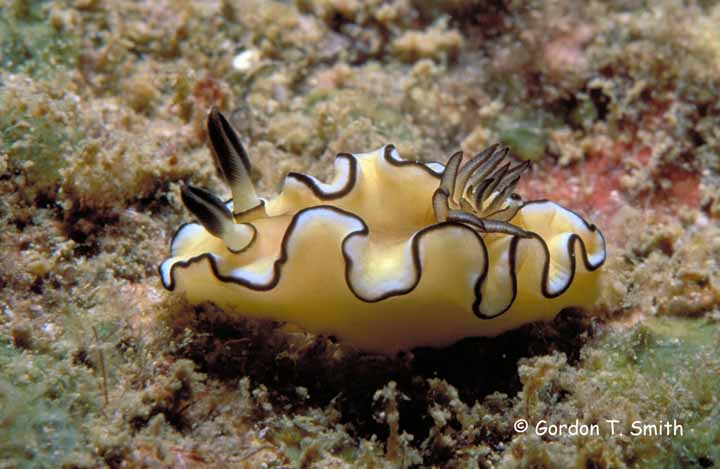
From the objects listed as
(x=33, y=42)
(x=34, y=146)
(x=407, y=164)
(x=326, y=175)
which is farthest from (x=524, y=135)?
(x=33, y=42)

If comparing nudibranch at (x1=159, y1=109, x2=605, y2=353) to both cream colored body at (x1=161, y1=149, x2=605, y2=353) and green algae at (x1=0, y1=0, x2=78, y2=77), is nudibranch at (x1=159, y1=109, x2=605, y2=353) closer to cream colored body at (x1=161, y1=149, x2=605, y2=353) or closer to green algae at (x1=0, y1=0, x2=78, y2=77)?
cream colored body at (x1=161, y1=149, x2=605, y2=353)

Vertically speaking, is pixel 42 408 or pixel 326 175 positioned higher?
pixel 326 175

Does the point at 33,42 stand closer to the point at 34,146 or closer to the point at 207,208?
the point at 34,146

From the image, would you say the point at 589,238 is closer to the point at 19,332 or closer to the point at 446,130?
the point at 446,130

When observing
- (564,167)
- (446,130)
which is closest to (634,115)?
(564,167)

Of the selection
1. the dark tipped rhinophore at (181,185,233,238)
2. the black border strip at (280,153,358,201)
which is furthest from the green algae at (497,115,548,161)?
the dark tipped rhinophore at (181,185,233,238)

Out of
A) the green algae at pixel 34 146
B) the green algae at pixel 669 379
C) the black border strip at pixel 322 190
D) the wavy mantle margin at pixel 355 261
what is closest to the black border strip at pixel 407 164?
the wavy mantle margin at pixel 355 261

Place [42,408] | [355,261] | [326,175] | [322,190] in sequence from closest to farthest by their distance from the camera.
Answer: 1. [42,408]
2. [355,261]
3. [322,190]
4. [326,175]
